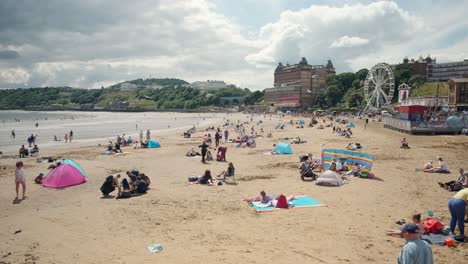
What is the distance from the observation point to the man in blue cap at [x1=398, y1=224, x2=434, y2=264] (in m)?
3.88

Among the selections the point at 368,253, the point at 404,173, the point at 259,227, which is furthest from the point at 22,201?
the point at 404,173

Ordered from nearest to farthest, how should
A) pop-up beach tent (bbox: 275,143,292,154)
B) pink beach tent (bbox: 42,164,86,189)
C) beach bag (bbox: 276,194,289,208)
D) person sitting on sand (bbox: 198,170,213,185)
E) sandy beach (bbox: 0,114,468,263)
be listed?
sandy beach (bbox: 0,114,468,263) < beach bag (bbox: 276,194,289,208) < pink beach tent (bbox: 42,164,86,189) < person sitting on sand (bbox: 198,170,213,185) < pop-up beach tent (bbox: 275,143,292,154)

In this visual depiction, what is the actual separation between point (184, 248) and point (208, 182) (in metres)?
6.19

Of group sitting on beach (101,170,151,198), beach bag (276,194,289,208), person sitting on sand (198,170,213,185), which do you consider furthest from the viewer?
person sitting on sand (198,170,213,185)

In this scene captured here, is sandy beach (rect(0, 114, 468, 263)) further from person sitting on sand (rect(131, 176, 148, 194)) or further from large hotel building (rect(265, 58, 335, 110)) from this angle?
large hotel building (rect(265, 58, 335, 110))

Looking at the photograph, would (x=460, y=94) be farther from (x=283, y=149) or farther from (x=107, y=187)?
(x=107, y=187)

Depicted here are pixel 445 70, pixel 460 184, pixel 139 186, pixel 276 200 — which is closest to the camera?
pixel 276 200

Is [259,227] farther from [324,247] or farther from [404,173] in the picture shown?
[404,173]

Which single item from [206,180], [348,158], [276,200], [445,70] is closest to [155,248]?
[276,200]

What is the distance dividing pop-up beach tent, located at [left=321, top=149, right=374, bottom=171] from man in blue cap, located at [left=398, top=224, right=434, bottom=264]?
10.5 meters

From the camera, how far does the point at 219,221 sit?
350 inches

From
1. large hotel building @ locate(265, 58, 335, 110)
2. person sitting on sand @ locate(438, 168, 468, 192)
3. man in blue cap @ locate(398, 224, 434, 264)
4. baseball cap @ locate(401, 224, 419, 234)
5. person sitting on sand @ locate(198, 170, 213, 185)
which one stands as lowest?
person sitting on sand @ locate(198, 170, 213, 185)

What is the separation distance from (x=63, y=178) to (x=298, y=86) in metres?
120


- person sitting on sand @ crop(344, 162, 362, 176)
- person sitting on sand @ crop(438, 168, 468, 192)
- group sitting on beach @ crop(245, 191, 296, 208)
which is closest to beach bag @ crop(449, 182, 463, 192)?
person sitting on sand @ crop(438, 168, 468, 192)
